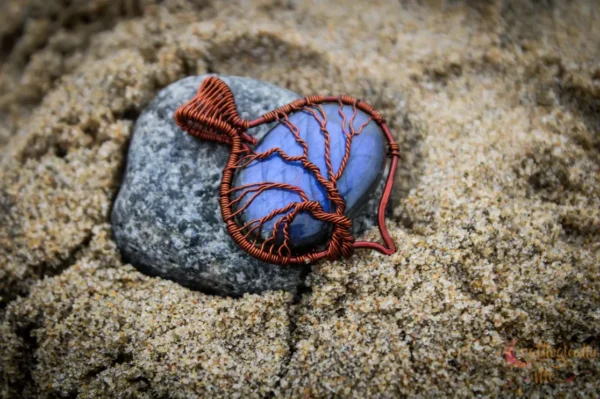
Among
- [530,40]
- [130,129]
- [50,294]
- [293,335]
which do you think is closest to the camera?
[293,335]

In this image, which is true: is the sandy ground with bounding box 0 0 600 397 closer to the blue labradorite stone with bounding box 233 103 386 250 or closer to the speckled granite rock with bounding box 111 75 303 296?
the speckled granite rock with bounding box 111 75 303 296

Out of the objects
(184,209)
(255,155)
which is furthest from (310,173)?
(184,209)

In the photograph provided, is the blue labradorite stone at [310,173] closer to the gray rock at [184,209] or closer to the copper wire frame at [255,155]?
the copper wire frame at [255,155]

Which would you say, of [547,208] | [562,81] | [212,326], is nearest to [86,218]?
[212,326]

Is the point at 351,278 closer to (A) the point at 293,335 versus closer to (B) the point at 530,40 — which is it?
(A) the point at 293,335

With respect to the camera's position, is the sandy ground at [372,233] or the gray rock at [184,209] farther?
the gray rock at [184,209]

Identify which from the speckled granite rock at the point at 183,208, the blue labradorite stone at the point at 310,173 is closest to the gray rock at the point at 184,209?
the speckled granite rock at the point at 183,208

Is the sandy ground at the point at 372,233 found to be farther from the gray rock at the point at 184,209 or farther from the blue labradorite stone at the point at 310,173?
the blue labradorite stone at the point at 310,173
